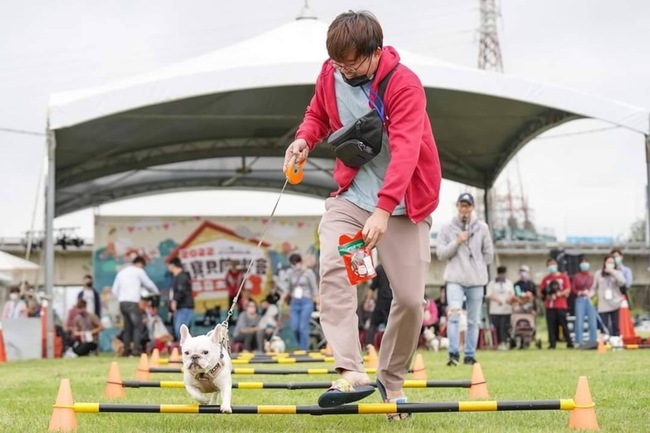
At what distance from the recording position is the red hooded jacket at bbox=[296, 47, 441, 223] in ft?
15.3

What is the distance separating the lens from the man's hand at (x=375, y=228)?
4.56 metres

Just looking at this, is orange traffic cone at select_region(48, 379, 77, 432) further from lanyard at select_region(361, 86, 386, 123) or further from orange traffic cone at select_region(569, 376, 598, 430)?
orange traffic cone at select_region(569, 376, 598, 430)

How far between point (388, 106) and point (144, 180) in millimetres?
21678

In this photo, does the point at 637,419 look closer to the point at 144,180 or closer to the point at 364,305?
the point at 364,305

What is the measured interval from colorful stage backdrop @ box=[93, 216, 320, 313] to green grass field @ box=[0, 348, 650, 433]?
8949mm

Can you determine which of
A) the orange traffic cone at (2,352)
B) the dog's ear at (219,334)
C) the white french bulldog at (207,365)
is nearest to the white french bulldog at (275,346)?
the orange traffic cone at (2,352)

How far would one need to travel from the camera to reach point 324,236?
196 inches

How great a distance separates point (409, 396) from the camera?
7.45m

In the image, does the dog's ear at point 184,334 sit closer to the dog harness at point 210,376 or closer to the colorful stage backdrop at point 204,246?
the dog harness at point 210,376

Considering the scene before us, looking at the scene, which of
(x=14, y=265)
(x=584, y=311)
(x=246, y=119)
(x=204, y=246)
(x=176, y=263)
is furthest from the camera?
(x=14, y=265)

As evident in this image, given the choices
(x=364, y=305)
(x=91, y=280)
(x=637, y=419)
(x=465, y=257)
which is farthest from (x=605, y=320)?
(x=637, y=419)

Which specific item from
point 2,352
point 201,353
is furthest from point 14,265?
point 201,353

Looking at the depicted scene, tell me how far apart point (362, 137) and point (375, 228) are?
51cm

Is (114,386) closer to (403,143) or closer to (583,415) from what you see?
(403,143)
